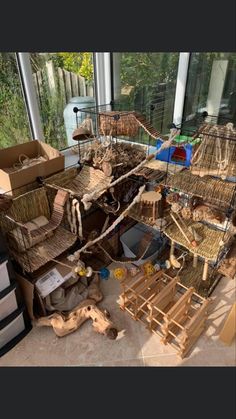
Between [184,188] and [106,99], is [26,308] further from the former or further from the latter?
[106,99]

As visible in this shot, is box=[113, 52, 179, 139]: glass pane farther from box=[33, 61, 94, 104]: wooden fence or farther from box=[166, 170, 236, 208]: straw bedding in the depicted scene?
box=[166, 170, 236, 208]: straw bedding

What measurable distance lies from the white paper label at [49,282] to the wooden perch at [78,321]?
15 centimetres

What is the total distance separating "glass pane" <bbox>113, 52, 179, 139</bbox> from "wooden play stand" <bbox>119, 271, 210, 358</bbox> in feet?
3.64

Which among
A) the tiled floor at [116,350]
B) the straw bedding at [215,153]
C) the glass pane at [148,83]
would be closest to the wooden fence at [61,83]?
the glass pane at [148,83]

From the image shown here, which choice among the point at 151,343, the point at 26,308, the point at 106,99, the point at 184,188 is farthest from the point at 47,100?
the point at 151,343

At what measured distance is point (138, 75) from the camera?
2021 millimetres

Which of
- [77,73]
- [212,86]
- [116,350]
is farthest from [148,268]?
[77,73]

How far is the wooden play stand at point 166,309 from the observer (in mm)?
1529

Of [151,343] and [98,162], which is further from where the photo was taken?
[98,162]

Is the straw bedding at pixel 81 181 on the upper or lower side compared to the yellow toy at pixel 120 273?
upper

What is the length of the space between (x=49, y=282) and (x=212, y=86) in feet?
5.16

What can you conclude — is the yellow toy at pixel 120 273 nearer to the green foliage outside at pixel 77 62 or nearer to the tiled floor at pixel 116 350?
the tiled floor at pixel 116 350

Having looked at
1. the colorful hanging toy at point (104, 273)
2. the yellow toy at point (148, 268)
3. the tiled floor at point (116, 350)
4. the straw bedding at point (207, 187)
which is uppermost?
the straw bedding at point (207, 187)

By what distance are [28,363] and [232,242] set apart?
141 centimetres
